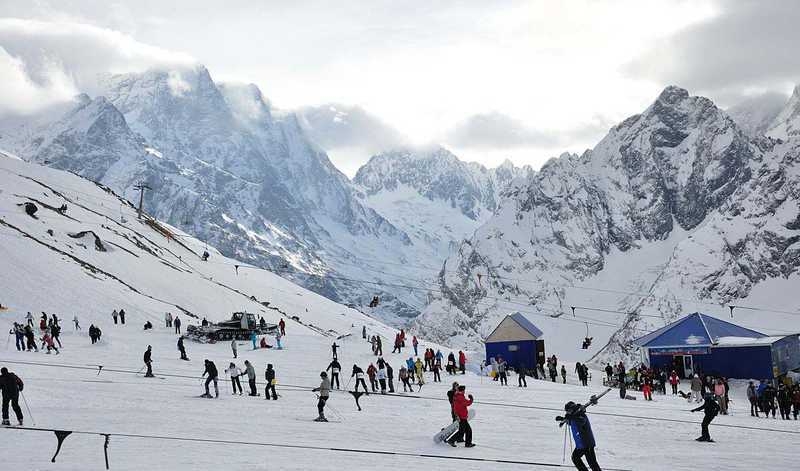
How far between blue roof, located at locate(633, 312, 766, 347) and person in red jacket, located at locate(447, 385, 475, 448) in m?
40.0

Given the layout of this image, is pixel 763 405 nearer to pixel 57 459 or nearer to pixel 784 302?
pixel 57 459

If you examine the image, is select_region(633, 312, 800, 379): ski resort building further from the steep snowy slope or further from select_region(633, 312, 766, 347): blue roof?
the steep snowy slope

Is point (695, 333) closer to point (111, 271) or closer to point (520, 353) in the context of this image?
point (520, 353)

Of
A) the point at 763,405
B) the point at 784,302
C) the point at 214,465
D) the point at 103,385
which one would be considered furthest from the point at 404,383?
the point at 784,302

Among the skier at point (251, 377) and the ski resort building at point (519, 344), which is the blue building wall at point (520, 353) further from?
the skier at point (251, 377)

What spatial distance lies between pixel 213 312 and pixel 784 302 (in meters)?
158

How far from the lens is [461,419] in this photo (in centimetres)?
1909

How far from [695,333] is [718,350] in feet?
7.16

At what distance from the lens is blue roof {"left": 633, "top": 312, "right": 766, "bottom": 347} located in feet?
179

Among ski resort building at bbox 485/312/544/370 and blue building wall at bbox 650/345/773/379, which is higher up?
ski resort building at bbox 485/312/544/370

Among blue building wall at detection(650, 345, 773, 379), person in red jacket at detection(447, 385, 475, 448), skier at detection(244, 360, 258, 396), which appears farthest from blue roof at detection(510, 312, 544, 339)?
person in red jacket at detection(447, 385, 475, 448)

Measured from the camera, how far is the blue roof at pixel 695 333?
2148 inches

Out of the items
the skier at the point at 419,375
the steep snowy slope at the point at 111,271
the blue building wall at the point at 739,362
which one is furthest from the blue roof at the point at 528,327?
the skier at the point at 419,375

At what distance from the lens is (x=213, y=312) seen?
67500 mm
